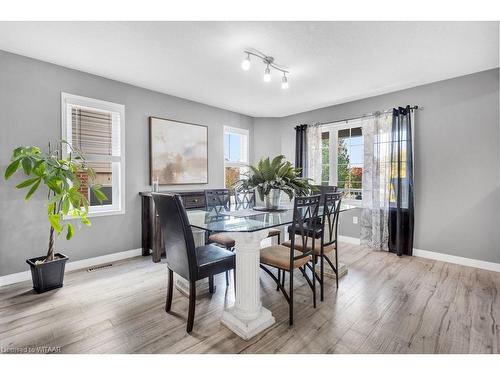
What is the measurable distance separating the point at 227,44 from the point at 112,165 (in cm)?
222

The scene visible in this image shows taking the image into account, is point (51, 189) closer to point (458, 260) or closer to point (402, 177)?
point (402, 177)

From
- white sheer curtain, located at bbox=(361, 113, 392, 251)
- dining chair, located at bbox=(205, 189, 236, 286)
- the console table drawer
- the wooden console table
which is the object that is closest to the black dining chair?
dining chair, located at bbox=(205, 189, 236, 286)

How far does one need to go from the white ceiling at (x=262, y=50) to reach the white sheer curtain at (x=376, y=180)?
58cm

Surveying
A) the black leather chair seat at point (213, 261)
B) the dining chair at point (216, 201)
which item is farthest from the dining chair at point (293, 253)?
the dining chair at point (216, 201)

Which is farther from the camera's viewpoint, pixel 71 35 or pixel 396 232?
pixel 396 232

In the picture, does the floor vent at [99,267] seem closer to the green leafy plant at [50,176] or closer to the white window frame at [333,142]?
the green leafy plant at [50,176]

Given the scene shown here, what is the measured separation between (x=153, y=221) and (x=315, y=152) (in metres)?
3.03

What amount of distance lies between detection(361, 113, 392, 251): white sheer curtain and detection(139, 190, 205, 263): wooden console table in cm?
260

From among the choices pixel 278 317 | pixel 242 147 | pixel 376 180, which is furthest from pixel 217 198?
pixel 376 180

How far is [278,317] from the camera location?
82.1 inches

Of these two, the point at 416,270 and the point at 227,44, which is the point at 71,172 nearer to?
the point at 227,44

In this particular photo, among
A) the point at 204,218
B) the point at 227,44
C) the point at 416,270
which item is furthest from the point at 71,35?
the point at 416,270

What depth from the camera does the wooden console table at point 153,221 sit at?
11.2 feet
